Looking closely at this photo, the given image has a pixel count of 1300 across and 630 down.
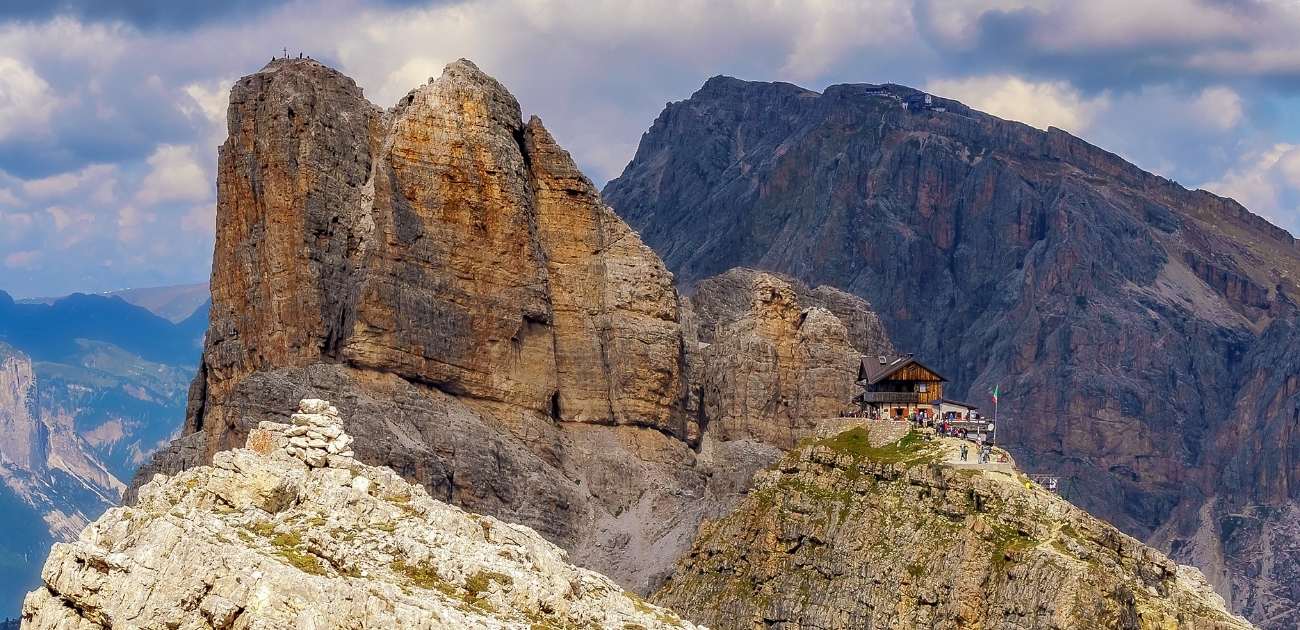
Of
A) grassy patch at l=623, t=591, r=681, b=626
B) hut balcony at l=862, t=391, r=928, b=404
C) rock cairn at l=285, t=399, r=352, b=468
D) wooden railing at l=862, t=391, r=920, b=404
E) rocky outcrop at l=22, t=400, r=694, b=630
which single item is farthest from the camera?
wooden railing at l=862, t=391, r=920, b=404

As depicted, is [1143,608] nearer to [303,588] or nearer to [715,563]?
[715,563]

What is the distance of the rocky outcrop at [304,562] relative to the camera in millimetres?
61656

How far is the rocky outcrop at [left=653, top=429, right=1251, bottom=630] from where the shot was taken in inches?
5384

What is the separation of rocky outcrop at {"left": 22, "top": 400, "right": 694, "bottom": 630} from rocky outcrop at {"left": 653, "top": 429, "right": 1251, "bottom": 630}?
215 feet

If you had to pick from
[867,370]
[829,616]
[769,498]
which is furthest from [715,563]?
[867,370]

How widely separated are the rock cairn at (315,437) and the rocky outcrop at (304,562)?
0.11m

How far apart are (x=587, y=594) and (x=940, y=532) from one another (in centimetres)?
7793

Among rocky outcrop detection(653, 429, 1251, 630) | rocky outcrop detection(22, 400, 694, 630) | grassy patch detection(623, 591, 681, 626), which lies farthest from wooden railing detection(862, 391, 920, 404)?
rocky outcrop detection(22, 400, 694, 630)

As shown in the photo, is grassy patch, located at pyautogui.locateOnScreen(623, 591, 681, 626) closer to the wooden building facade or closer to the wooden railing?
the wooden building facade

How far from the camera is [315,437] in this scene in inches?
3002

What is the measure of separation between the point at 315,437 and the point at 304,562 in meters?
11.5

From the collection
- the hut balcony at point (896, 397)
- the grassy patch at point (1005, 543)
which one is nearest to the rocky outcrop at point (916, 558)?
the grassy patch at point (1005, 543)

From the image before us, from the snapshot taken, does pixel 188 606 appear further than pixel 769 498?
No

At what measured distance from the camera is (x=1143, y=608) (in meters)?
137
